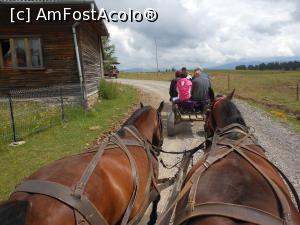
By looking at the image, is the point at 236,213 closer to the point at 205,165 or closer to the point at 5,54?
the point at 205,165

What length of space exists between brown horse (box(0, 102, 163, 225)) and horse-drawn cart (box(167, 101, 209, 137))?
16.6ft

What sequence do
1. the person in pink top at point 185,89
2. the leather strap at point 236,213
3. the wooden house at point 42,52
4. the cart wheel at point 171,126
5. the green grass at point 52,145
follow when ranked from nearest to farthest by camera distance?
the leather strap at point 236,213, the green grass at point 52,145, the cart wheel at point 171,126, the person in pink top at point 185,89, the wooden house at point 42,52

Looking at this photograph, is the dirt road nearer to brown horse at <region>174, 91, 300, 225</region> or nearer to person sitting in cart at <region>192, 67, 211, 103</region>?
person sitting in cart at <region>192, 67, 211, 103</region>

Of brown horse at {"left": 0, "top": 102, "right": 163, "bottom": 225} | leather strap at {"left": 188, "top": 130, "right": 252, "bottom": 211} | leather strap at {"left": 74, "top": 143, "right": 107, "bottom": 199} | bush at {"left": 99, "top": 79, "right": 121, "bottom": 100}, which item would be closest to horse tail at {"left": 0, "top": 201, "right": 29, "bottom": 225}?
brown horse at {"left": 0, "top": 102, "right": 163, "bottom": 225}

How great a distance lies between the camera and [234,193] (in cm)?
215

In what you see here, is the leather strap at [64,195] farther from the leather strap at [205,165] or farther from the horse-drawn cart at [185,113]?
the horse-drawn cart at [185,113]

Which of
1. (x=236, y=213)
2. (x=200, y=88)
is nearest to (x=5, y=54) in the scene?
(x=200, y=88)

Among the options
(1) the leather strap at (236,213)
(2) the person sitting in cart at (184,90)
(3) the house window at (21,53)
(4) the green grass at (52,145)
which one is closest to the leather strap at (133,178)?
(1) the leather strap at (236,213)

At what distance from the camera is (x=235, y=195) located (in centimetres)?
213

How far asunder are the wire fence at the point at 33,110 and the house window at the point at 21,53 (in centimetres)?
128

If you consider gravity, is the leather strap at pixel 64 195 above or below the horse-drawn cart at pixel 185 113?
above

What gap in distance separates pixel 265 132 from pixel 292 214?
788cm

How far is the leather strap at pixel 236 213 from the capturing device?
1.87 m

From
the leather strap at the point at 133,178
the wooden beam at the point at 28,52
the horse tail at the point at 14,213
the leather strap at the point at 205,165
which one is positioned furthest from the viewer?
the wooden beam at the point at 28,52
